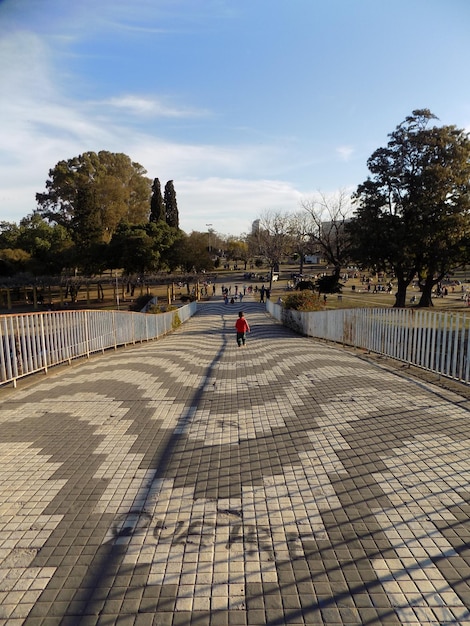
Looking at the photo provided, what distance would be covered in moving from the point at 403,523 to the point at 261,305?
32237 mm

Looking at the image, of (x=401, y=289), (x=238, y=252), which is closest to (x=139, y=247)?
(x=401, y=289)

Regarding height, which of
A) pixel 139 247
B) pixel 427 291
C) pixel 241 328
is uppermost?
pixel 139 247

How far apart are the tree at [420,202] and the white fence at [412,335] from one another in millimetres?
15733

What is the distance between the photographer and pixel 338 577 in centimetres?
248

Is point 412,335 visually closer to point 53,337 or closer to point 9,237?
point 53,337

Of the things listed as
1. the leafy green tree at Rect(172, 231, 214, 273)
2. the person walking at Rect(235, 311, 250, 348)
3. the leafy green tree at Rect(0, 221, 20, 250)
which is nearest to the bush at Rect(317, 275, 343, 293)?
the leafy green tree at Rect(172, 231, 214, 273)

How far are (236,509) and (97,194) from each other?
151ft

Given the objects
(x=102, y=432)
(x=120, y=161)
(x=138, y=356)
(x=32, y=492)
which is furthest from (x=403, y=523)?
(x=120, y=161)

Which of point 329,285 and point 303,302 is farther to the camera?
point 329,285

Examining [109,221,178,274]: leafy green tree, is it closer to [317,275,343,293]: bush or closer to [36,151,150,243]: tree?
[36,151,150,243]: tree

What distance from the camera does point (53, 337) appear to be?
25.4 ft

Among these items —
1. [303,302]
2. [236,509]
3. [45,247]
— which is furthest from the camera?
[45,247]

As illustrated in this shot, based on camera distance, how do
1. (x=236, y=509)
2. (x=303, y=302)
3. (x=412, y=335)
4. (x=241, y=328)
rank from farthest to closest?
(x=303, y=302), (x=241, y=328), (x=412, y=335), (x=236, y=509)

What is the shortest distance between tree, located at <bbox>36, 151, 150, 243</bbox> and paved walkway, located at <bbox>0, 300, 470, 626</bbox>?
3999 centimetres
